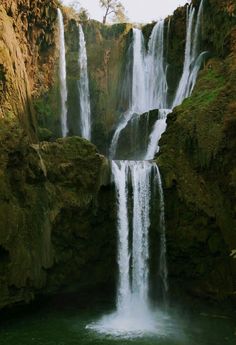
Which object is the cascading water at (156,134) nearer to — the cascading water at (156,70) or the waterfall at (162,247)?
the cascading water at (156,70)

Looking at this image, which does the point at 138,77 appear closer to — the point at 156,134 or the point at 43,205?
the point at 156,134

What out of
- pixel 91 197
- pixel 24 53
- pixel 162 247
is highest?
pixel 24 53

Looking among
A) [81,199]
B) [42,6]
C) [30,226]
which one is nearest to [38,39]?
[42,6]

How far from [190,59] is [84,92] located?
670 centimetres

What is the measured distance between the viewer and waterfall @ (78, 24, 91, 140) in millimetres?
26025

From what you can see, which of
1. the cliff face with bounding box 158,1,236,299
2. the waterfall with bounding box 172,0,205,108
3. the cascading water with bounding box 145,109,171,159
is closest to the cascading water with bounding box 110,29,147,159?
the waterfall with bounding box 172,0,205,108

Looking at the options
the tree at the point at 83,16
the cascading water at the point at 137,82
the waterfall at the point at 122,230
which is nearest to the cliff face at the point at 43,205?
the waterfall at the point at 122,230

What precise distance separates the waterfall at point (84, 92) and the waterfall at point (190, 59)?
5289mm

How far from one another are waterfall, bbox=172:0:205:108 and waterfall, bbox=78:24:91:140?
17.4 ft

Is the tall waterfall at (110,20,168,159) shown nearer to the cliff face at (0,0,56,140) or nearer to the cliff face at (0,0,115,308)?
the cliff face at (0,0,56,140)

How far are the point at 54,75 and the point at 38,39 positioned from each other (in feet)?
8.51

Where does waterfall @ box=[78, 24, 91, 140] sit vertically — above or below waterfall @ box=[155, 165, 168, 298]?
above

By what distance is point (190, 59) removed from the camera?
24.3 meters

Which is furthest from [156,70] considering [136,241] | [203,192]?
[136,241]
